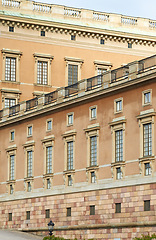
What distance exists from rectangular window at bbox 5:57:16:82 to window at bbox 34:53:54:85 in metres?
2.40

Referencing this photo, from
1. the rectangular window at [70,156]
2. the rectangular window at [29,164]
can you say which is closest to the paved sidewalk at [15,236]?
the rectangular window at [29,164]

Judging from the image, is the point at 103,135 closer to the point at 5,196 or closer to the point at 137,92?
the point at 137,92

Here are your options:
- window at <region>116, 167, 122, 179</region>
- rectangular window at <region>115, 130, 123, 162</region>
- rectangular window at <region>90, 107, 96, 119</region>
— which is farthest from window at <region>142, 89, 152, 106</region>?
rectangular window at <region>90, 107, 96, 119</region>

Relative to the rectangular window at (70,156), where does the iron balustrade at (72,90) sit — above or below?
above

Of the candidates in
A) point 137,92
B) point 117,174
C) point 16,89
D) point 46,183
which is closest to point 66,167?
point 46,183

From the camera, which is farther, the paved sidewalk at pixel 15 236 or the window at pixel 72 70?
the window at pixel 72 70

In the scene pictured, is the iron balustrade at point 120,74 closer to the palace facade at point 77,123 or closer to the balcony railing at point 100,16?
the palace facade at point 77,123

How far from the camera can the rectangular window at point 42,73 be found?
74438 mm

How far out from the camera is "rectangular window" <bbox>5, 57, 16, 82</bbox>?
7325 centimetres

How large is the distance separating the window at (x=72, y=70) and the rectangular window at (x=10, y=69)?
19.0ft

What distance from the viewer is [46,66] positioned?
74.9 m

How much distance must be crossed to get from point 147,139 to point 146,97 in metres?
2.98

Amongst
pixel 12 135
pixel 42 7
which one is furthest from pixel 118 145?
pixel 42 7

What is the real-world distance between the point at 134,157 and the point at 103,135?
177 inches
